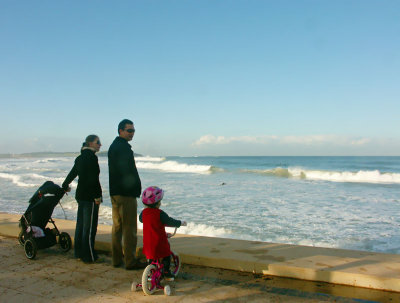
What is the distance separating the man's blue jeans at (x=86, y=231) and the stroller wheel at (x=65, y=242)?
0.61 meters

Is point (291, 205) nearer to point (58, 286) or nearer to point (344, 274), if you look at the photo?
point (344, 274)

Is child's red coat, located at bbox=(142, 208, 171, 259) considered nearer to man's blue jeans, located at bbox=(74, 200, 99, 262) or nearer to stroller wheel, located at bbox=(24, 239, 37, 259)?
man's blue jeans, located at bbox=(74, 200, 99, 262)

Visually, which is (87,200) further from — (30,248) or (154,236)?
(154,236)

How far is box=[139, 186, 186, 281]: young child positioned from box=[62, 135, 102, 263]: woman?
121 centimetres

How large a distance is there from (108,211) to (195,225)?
355 centimetres

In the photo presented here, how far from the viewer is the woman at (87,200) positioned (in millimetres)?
4645

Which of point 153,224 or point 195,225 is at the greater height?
point 153,224

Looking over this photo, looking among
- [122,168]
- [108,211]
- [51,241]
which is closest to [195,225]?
[108,211]

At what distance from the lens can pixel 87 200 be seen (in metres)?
4.66

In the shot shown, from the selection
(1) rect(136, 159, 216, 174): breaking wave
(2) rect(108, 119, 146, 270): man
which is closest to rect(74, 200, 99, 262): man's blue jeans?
(2) rect(108, 119, 146, 270): man

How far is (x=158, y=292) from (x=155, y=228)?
2.31ft

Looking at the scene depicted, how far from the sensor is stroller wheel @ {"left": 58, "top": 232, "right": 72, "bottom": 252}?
529cm

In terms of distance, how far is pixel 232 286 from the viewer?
3688 millimetres

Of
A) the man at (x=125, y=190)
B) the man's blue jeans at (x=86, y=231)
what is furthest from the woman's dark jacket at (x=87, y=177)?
the man at (x=125, y=190)
